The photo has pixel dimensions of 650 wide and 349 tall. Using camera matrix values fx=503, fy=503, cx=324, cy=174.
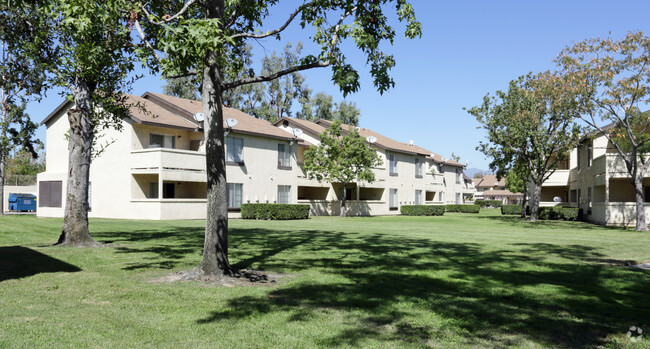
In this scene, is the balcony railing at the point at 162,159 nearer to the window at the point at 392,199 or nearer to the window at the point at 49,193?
the window at the point at 49,193

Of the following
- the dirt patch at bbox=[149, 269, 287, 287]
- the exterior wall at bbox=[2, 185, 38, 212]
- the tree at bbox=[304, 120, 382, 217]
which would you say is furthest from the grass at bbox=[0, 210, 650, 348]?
the exterior wall at bbox=[2, 185, 38, 212]

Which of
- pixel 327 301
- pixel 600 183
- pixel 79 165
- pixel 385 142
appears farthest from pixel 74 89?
pixel 385 142

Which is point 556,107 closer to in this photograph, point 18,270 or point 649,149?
point 649,149

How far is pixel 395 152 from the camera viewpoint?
1978 inches

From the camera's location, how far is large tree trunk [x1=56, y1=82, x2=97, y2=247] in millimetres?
14164

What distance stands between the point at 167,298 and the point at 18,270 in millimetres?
4297

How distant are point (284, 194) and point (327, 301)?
1230 inches

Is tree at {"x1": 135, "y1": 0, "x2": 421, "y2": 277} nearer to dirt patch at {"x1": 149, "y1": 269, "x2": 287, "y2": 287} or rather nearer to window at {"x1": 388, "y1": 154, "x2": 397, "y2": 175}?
dirt patch at {"x1": 149, "y1": 269, "x2": 287, "y2": 287}

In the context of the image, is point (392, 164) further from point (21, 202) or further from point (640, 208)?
point (21, 202)

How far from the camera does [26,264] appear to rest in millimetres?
10680

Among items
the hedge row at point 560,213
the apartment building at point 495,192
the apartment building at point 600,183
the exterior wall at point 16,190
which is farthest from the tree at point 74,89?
the apartment building at point 495,192

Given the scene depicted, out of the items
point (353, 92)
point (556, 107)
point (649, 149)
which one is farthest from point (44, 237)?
point (649, 149)

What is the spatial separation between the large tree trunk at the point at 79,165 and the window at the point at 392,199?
3757cm

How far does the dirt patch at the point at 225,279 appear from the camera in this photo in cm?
896
